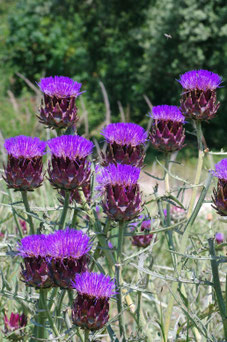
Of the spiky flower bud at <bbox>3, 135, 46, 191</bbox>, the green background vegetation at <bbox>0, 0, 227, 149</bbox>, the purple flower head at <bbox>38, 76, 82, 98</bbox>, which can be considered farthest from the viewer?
the green background vegetation at <bbox>0, 0, 227, 149</bbox>

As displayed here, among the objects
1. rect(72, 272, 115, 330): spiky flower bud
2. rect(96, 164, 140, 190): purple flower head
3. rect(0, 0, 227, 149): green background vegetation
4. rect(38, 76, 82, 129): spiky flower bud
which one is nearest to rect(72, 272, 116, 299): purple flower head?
rect(72, 272, 115, 330): spiky flower bud

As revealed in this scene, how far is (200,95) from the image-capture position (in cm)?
134

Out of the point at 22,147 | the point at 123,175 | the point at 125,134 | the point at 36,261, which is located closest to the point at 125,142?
the point at 125,134

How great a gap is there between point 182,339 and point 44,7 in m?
8.34

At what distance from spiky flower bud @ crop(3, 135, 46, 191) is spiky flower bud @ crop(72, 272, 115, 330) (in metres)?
0.31

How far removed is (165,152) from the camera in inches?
56.7

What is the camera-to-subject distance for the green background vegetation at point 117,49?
6.61 m

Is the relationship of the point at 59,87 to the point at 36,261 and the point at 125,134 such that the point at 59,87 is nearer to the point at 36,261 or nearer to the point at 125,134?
the point at 125,134

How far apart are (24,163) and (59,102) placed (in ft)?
0.63

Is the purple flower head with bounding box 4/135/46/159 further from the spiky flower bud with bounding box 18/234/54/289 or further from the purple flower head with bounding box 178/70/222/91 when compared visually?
the purple flower head with bounding box 178/70/222/91

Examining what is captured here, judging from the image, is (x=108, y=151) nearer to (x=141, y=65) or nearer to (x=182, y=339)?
(x=182, y=339)

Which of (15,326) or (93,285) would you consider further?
(15,326)

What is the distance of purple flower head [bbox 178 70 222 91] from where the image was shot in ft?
4.43

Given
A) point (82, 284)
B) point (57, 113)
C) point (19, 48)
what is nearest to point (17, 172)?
point (57, 113)
